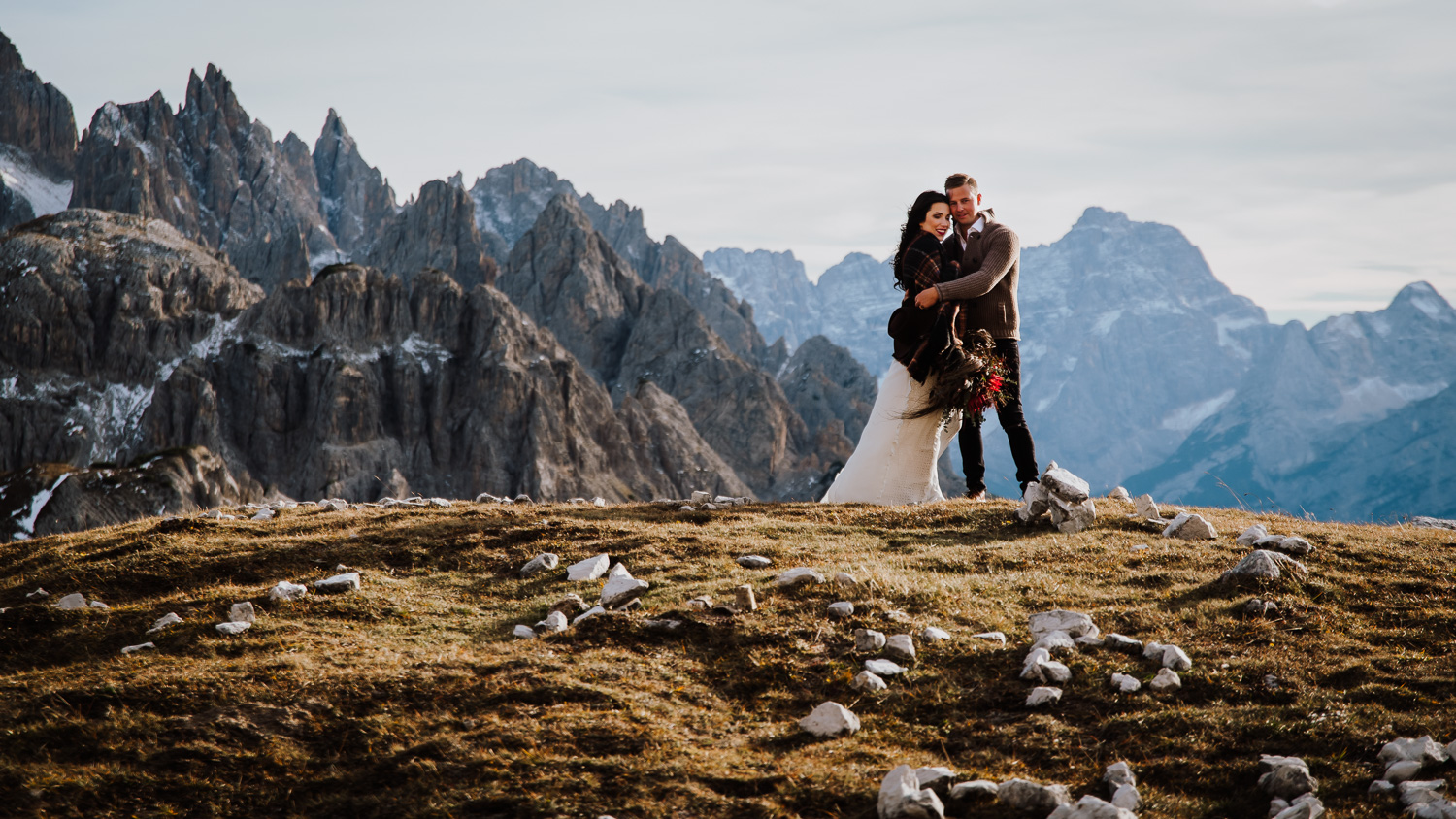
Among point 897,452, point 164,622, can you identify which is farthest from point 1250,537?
point 164,622

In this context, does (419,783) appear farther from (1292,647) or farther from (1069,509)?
(1069,509)

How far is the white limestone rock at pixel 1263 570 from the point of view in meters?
9.90

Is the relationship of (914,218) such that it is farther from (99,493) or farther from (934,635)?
(99,493)

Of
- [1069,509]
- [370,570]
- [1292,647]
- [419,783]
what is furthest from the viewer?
[1069,509]

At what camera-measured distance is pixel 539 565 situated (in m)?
11.4

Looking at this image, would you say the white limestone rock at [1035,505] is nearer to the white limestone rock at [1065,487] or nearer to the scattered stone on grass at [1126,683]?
the white limestone rock at [1065,487]

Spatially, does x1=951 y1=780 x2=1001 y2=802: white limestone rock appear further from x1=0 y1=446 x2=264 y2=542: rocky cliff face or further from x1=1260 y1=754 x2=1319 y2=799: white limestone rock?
x1=0 y1=446 x2=264 y2=542: rocky cliff face

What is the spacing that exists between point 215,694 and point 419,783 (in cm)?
231

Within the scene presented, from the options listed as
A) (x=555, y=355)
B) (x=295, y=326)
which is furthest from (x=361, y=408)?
(x=555, y=355)

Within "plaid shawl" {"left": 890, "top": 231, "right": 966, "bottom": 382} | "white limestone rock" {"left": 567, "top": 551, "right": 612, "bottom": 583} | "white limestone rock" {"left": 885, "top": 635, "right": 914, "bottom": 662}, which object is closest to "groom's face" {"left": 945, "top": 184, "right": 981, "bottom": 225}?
"plaid shawl" {"left": 890, "top": 231, "right": 966, "bottom": 382}

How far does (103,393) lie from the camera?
6511 inches

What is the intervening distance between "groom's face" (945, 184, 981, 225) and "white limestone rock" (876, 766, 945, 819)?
10.6 m

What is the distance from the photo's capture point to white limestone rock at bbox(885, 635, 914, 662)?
8461 mm

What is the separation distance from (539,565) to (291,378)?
177936 mm
